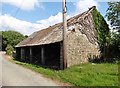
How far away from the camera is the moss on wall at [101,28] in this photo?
1112 inches

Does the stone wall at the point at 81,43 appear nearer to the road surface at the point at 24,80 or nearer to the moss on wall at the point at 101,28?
the moss on wall at the point at 101,28

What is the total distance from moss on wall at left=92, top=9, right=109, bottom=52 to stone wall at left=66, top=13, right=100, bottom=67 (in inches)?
28.2

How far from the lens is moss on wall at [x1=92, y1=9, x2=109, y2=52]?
2823 centimetres

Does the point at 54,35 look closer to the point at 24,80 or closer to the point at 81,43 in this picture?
the point at 81,43

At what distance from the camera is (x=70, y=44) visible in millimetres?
24531

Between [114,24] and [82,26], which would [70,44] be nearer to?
[82,26]

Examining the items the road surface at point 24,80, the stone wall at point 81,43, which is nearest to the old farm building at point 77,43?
the stone wall at point 81,43

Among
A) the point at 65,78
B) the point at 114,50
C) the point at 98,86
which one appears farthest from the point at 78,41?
the point at 98,86

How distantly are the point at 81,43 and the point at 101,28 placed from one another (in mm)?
4553

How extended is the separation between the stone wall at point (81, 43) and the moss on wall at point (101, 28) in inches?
28.2

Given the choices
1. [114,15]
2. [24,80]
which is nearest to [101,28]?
[114,15]

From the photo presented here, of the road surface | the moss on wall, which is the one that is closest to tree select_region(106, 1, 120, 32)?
the moss on wall

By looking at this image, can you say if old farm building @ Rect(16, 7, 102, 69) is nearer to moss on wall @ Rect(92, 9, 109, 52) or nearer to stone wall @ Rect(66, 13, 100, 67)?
stone wall @ Rect(66, 13, 100, 67)

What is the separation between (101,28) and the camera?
94.9 feet
